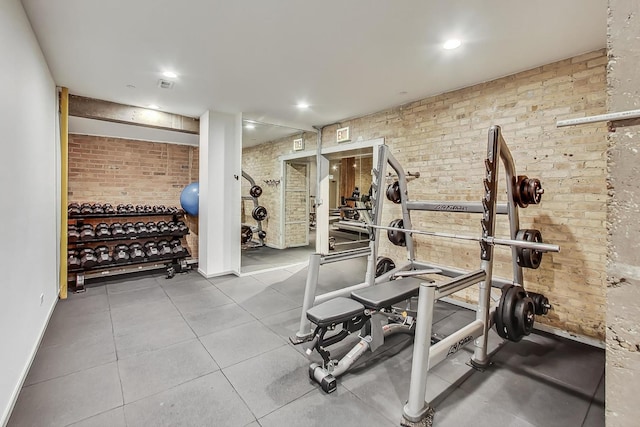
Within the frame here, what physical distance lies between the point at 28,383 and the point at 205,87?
10.9 feet

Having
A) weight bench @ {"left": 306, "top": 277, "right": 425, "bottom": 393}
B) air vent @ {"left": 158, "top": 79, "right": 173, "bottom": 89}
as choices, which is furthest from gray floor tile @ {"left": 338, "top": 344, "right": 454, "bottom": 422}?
air vent @ {"left": 158, "top": 79, "right": 173, "bottom": 89}

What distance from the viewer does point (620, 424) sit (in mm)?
743

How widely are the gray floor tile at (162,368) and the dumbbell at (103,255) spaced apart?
250 cm

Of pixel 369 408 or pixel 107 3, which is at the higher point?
pixel 107 3

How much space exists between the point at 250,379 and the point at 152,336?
129cm

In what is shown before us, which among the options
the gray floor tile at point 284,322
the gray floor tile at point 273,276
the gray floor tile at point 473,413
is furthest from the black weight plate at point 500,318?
the gray floor tile at point 273,276

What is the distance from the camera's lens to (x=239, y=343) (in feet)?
8.98

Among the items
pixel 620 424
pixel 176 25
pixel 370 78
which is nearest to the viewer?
pixel 620 424

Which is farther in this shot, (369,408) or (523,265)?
(523,265)

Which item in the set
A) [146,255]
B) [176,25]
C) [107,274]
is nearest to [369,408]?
[176,25]

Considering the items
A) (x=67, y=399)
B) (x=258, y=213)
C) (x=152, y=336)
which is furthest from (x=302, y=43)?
(x=258, y=213)

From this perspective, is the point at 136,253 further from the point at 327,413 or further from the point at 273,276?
the point at 327,413

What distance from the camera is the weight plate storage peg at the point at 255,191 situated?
6.49 m

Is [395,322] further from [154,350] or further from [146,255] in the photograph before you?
[146,255]
